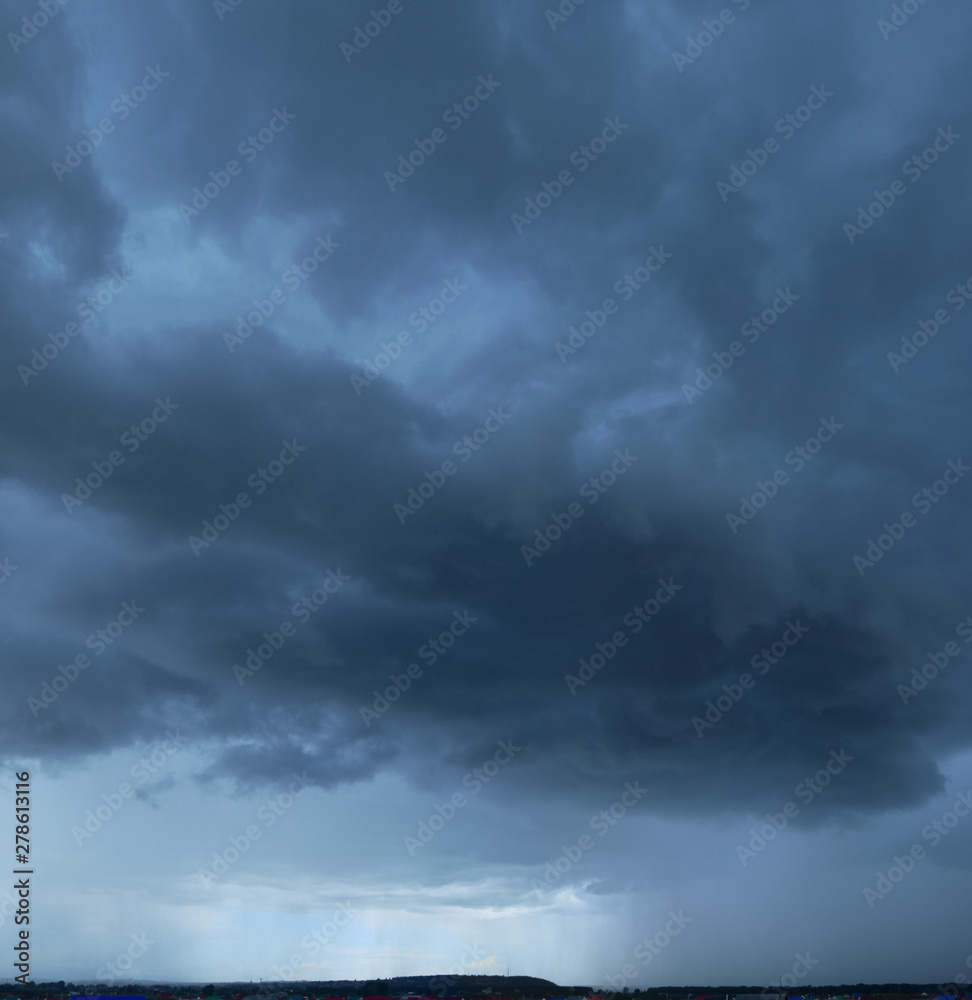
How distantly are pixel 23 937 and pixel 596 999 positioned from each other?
143 m

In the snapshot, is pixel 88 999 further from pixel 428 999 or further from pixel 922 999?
pixel 922 999

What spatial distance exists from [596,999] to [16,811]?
150251mm

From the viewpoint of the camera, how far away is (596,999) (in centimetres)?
16350

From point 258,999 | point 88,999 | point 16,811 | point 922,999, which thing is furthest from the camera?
point 258,999

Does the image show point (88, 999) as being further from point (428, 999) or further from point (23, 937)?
point (23, 937)

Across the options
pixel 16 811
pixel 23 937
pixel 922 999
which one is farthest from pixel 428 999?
pixel 922 999

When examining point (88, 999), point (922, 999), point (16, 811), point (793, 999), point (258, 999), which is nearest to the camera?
point (16, 811)

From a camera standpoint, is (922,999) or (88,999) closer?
(88,999)

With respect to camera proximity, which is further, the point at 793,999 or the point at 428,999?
the point at 793,999

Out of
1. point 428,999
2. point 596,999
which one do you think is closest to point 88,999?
point 428,999

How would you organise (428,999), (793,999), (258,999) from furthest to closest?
(258,999)
(793,999)
(428,999)

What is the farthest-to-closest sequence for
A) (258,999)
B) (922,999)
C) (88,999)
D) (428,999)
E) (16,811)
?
(258,999), (922,999), (88,999), (428,999), (16,811)

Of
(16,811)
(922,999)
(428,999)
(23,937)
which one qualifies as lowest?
(922,999)

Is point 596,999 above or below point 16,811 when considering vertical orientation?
below
